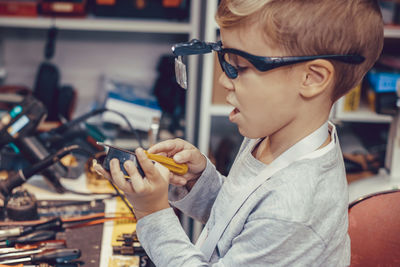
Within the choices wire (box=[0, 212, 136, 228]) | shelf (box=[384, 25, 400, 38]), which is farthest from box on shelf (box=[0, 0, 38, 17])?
shelf (box=[384, 25, 400, 38])

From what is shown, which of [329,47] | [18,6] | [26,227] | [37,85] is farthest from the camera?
[37,85]

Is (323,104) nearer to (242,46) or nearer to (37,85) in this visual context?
(242,46)

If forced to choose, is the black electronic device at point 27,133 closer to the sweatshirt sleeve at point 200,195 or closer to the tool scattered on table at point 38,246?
the tool scattered on table at point 38,246

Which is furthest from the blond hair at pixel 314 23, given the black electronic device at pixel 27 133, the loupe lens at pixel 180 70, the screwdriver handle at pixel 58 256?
the black electronic device at pixel 27 133

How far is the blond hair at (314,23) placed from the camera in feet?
2.28

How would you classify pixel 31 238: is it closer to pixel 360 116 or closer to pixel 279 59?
pixel 279 59

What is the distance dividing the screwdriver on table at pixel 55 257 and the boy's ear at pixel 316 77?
0.52 meters

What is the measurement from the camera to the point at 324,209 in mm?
720

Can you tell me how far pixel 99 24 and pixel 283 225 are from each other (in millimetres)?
1148

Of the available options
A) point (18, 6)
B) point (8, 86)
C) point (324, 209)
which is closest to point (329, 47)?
point (324, 209)

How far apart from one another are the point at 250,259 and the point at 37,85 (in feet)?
4.19

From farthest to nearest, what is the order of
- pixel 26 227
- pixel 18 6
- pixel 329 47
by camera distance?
pixel 18 6 → pixel 26 227 → pixel 329 47

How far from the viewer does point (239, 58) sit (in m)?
0.75

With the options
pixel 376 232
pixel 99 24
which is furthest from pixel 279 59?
pixel 99 24
